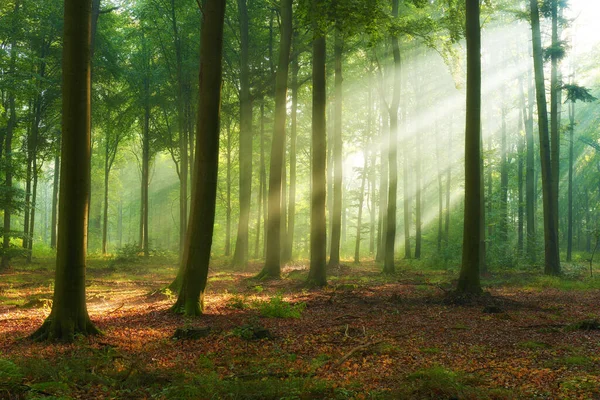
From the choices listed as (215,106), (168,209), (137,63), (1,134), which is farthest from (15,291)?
(168,209)

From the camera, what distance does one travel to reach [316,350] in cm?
686

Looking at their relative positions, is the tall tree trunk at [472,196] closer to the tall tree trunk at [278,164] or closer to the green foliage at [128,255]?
the tall tree trunk at [278,164]

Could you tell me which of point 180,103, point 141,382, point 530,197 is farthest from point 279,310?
point 530,197

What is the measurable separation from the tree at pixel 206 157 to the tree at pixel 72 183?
2394mm

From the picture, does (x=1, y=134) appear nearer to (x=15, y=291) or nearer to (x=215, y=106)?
(x=15, y=291)

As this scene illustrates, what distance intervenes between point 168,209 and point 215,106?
47.2 metres

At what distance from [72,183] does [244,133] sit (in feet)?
49.9

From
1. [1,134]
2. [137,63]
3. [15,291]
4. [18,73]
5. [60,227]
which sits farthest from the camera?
[137,63]

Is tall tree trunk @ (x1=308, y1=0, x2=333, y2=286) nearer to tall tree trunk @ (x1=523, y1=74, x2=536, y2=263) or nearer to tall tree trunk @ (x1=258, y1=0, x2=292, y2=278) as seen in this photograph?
tall tree trunk @ (x1=258, y1=0, x2=292, y2=278)

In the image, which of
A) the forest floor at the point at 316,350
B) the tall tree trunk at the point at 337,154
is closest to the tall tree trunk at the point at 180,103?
the tall tree trunk at the point at 337,154

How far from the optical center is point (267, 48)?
73.9ft

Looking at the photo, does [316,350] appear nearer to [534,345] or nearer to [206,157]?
[534,345]

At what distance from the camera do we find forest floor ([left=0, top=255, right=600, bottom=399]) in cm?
487

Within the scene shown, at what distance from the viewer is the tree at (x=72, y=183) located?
6934 millimetres
